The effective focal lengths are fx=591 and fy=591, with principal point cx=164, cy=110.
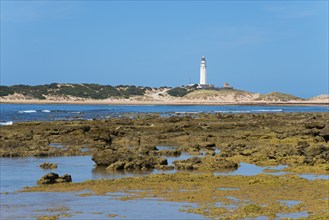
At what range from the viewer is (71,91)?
6786 inches

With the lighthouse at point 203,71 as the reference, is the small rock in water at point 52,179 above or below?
below

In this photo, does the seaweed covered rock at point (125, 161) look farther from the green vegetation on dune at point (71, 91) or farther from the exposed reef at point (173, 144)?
the green vegetation on dune at point (71, 91)

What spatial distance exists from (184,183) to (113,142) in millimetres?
15045

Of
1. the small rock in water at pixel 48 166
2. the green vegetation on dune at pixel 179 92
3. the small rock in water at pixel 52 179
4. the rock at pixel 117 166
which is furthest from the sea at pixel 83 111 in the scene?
the green vegetation on dune at pixel 179 92

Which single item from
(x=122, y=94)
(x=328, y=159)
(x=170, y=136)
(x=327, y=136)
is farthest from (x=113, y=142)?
(x=122, y=94)

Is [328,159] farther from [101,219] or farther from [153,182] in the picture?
[101,219]

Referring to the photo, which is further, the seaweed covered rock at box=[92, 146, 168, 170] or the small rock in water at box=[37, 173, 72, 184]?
the seaweed covered rock at box=[92, 146, 168, 170]

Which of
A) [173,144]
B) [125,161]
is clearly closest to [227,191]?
[125,161]

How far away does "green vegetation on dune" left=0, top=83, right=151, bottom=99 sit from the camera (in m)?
166

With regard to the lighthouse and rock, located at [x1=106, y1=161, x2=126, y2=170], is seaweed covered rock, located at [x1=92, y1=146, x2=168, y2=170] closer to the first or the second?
rock, located at [x1=106, y1=161, x2=126, y2=170]

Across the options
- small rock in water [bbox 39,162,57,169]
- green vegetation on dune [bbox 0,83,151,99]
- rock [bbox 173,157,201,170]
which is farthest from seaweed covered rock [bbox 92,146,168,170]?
green vegetation on dune [bbox 0,83,151,99]

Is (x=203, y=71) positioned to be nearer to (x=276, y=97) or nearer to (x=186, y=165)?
(x=276, y=97)

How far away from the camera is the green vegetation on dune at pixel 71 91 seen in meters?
166

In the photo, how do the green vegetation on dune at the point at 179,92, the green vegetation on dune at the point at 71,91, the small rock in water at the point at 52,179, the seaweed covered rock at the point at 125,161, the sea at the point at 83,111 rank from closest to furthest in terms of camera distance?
the small rock in water at the point at 52,179, the seaweed covered rock at the point at 125,161, the sea at the point at 83,111, the green vegetation on dune at the point at 71,91, the green vegetation on dune at the point at 179,92
